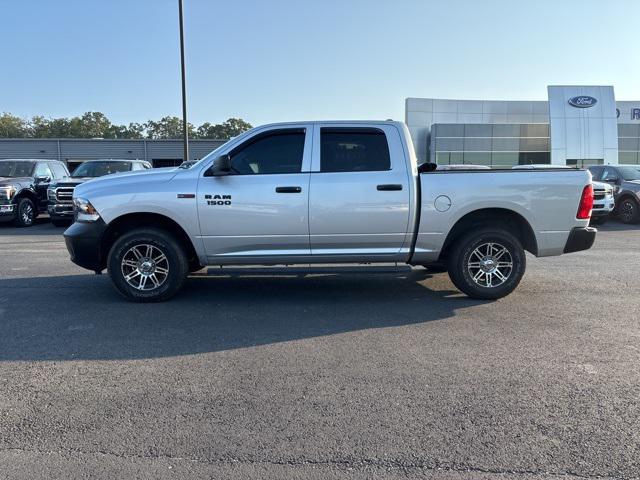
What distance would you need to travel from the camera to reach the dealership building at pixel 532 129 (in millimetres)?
32156

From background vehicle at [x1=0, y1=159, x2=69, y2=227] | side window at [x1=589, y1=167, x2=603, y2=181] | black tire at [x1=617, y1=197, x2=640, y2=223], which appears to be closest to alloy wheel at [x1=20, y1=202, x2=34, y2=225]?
background vehicle at [x1=0, y1=159, x2=69, y2=227]

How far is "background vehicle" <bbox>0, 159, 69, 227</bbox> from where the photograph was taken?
13922 millimetres

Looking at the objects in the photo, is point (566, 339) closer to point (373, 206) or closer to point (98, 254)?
point (373, 206)

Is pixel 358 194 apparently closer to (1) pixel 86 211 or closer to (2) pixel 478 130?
(1) pixel 86 211

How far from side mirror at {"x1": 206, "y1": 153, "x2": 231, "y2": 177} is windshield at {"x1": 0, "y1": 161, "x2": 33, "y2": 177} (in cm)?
1219

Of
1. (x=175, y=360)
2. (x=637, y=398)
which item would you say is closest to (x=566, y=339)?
(x=637, y=398)

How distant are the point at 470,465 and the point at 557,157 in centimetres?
3351

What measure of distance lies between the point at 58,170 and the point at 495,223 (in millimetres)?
15213

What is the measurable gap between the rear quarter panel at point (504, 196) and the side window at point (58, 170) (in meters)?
14.4

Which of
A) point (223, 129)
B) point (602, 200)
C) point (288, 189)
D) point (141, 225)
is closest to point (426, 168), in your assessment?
point (288, 189)

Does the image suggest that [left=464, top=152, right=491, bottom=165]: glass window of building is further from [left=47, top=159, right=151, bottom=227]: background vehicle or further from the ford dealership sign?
[left=47, top=159, right=151, bottom=227]: background vehicle

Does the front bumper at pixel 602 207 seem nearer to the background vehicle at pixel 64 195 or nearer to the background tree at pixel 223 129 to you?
the background vehicle at pixel 64 195

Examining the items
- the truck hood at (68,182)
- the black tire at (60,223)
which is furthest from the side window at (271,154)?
the black tire at (60,223)

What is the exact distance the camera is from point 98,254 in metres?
6.01
